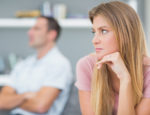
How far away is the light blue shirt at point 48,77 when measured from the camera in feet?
4.41

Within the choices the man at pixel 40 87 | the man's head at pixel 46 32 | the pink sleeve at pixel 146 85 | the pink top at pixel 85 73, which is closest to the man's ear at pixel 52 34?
the man's head at pixel 46 32

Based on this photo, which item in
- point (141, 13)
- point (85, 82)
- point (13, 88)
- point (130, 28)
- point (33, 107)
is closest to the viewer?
point (130, 28)

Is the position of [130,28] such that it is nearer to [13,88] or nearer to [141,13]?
[13,88]

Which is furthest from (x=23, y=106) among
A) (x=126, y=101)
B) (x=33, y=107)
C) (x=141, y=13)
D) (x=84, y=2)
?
(x=141, y=13)

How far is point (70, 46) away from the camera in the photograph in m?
2.22

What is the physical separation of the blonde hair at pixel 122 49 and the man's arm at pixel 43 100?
0.57 m

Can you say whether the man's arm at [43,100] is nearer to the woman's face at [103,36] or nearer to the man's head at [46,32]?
the man's head at [46,32]

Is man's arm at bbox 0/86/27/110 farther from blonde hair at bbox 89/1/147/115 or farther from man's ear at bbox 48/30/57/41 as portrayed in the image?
blonde hair at bbox 89/1/147/115

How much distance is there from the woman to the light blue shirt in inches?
22.7

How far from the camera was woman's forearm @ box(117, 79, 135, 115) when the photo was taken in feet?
2.32

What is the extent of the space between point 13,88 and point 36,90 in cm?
18

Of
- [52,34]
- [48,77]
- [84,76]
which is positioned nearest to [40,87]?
[48,77]

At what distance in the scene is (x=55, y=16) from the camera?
2084 millimetres

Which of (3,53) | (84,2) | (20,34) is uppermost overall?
(84,2)
